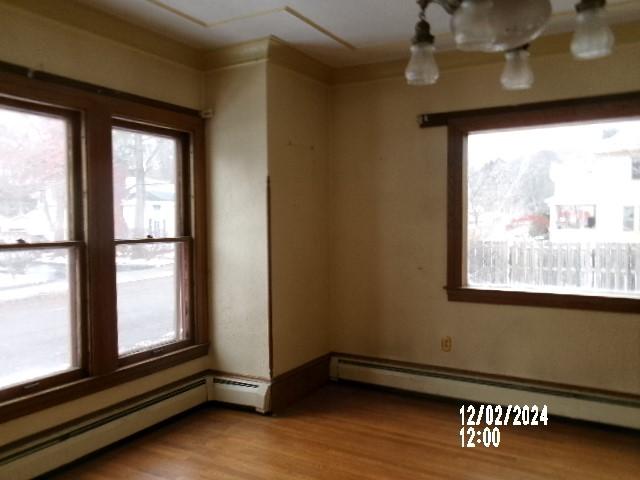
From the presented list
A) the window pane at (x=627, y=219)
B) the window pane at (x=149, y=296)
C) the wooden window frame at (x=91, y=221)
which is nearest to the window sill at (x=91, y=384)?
the wooden window frame at (x=91, y=221)

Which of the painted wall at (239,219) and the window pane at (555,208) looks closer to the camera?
the window pane at (555,208)

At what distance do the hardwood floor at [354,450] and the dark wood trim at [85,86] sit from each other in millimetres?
2146

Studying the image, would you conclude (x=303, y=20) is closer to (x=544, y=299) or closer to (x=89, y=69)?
(x=89, y=69)

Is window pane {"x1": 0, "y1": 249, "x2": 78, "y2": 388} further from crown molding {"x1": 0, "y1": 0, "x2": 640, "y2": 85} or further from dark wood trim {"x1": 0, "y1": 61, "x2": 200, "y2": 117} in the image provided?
crown molding {"x1": 0, "y1": 0, "x2": 640, "y2": 85}

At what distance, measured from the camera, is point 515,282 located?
12.3 feet

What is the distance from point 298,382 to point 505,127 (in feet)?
7.92

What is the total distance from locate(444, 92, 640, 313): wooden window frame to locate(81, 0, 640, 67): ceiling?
51cm

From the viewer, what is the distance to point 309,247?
13.4 ft

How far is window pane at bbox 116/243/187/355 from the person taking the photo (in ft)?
10.9

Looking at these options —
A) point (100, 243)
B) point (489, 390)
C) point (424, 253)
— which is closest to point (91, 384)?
point (100, 243)

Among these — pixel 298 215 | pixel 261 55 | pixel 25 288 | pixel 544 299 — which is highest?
pixel 261 55

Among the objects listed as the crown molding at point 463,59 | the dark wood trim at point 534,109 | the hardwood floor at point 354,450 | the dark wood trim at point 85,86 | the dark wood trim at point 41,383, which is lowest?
the hardwood floor at point 354,450

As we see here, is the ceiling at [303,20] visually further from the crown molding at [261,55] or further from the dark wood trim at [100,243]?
the dark wood trim at [100,243]

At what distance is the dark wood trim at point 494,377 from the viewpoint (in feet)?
11.1
